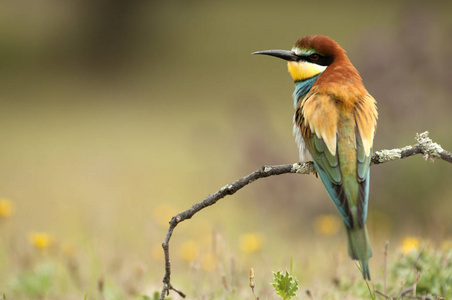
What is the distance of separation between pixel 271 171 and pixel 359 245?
28 centimetres

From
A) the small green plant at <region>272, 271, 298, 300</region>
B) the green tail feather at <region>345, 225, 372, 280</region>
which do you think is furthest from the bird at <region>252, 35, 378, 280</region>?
the small green plant at <region>272, 271, 298, 300</region>

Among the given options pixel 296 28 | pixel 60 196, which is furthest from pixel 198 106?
pixel 60 196

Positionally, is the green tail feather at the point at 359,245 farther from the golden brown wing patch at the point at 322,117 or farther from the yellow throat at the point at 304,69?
the yellow throat at the point at 304,69

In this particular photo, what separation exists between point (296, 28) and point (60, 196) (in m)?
8.41

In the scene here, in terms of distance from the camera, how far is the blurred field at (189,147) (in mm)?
2416

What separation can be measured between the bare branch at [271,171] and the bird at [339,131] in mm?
46

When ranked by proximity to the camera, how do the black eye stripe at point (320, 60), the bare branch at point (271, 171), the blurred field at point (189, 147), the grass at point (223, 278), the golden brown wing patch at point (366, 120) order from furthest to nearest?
1. the blurred field at point (189, 147)
2. the grass at point (223, 278)
3. the black eye stripe at point (320, 60)
4. the golden brown wing patch at point (366, 120)
5. the bare branch at point (271, 171)

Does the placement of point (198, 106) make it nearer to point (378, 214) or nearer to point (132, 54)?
point (132, 54)

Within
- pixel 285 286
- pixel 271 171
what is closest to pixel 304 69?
pixel 271 171

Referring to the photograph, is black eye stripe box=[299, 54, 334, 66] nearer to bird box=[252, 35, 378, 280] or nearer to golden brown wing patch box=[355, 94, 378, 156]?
bird box=[252, 35, 378, 280]

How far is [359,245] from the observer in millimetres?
1390

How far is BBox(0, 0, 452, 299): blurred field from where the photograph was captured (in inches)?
95.1

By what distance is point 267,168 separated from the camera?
1346mm

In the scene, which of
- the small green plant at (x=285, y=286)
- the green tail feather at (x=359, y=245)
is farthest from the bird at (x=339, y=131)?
the small green plant at (x=285, y=286)
